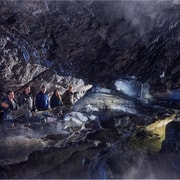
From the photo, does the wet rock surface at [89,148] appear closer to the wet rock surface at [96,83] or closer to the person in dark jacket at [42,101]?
the wet rock surface at [96,83]

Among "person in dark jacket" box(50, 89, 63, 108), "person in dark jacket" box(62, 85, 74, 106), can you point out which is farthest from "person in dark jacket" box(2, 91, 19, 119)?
"person in dark jacket" box(62, 85, 74, 106)

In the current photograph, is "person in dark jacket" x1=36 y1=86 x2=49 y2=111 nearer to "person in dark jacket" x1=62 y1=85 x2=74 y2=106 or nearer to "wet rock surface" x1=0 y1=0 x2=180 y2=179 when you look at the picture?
"wet rock surface" x1=0 y1=0 x2=180 y2=179

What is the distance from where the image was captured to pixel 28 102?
17.5ft

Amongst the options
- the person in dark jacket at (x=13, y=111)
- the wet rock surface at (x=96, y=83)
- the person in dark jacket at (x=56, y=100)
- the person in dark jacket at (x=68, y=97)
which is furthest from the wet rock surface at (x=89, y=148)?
the person in dark jacket at (x=56, y=100)

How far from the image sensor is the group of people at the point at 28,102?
5.00 m

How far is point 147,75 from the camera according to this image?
18.4ft

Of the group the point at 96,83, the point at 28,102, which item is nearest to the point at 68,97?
the point at 96,83

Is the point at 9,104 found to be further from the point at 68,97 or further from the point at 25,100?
the point at 68,97

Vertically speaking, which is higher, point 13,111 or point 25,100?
point 25,100

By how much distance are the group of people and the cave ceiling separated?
1.31 feet

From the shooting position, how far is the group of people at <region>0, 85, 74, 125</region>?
16.4ft

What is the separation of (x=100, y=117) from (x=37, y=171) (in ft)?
5.16

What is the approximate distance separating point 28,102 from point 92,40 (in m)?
1.79

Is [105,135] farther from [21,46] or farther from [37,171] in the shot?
[21,46]
